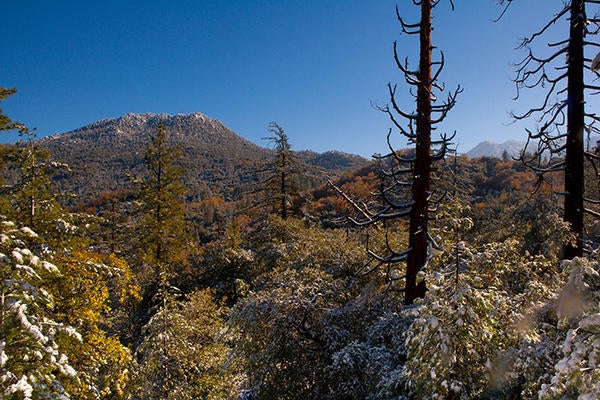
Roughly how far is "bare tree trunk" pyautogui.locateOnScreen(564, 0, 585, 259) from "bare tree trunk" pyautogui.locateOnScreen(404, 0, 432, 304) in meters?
2.74

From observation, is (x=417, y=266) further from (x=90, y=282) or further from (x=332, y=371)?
(x=90, y=282)

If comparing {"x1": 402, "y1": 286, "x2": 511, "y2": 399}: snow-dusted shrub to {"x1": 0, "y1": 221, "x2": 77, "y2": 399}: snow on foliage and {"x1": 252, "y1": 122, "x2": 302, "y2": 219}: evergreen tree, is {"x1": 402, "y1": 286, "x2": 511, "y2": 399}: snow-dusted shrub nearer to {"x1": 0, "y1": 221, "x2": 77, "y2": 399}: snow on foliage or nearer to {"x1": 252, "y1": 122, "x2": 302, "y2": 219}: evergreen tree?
{"x1": 0, "y1": 221, "x2": 77, "y2": 399}: snow on foliage

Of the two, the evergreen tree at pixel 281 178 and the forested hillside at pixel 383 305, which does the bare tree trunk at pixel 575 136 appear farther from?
the evergreen tree at pixel 281 178

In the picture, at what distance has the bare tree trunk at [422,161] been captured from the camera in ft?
17.6

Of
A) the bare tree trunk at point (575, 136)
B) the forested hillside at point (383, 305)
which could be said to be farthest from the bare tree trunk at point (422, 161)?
the bare tree trunk at point (575, 136)

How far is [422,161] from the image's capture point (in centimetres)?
543

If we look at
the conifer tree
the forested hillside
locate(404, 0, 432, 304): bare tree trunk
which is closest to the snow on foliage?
the forested hillside

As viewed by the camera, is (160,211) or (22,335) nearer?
(22,335)

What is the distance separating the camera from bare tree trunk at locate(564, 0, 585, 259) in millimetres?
5816

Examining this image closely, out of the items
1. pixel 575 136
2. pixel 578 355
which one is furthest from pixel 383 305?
pixel 575 136

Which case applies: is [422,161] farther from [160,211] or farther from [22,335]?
[160,211]

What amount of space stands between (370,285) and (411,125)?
3248mm

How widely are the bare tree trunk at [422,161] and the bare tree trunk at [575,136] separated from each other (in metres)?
2.74

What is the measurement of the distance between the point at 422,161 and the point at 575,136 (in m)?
3.03
